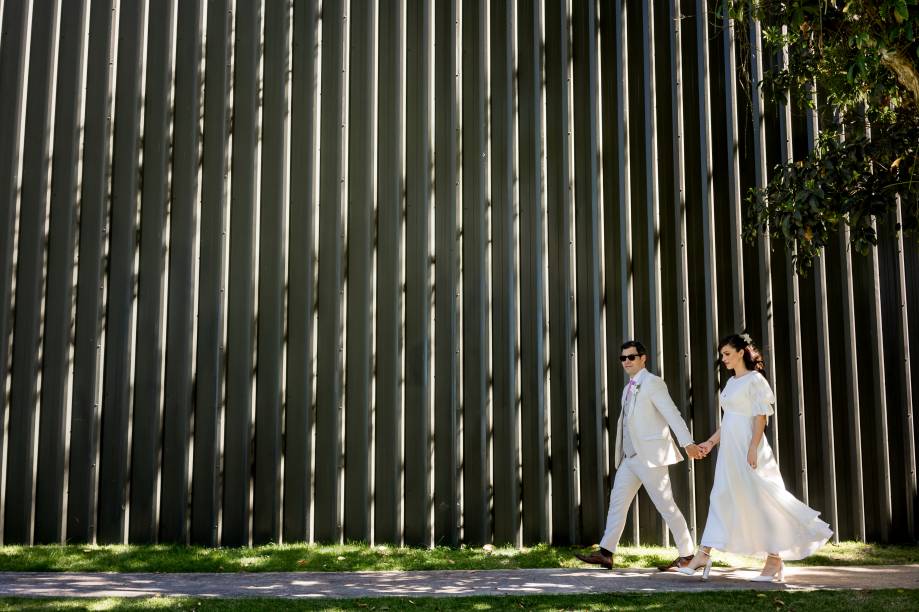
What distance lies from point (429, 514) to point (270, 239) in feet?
11.0

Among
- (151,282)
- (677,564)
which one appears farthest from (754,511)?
(151,282)

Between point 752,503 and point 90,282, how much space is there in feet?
22.3

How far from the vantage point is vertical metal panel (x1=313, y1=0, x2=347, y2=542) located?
25.3 ft

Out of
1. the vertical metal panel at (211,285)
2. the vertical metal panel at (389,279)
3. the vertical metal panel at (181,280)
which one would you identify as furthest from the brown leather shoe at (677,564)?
the vertical metal panel at (181,280)

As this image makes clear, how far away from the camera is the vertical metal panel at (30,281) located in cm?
765

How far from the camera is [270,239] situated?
26.3ft

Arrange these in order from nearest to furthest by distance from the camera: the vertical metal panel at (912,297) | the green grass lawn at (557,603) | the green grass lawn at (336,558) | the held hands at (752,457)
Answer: the green grass lawn at (557,603) < the held hands at (752,457) < the green grass lawn at (336,558) < the vertical metal panel at (912,297)

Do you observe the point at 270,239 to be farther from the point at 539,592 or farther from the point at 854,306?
the point at 854,306

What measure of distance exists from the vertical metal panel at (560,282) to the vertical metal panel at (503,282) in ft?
1.37

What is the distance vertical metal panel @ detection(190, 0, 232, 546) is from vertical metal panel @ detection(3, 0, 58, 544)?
1665 millimetres

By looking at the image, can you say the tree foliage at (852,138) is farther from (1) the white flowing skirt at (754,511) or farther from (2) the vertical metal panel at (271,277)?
(2) the vertical metal panel at (271,277)

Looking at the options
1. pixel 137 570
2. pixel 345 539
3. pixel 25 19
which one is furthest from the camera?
pixel 25 19

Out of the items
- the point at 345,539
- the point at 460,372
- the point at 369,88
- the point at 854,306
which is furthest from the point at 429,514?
the point at 854,306

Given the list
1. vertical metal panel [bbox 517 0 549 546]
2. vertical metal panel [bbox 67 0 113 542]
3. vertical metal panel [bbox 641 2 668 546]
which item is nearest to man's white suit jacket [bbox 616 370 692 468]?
vertical metal panel [bbox 517 0 549 546]
